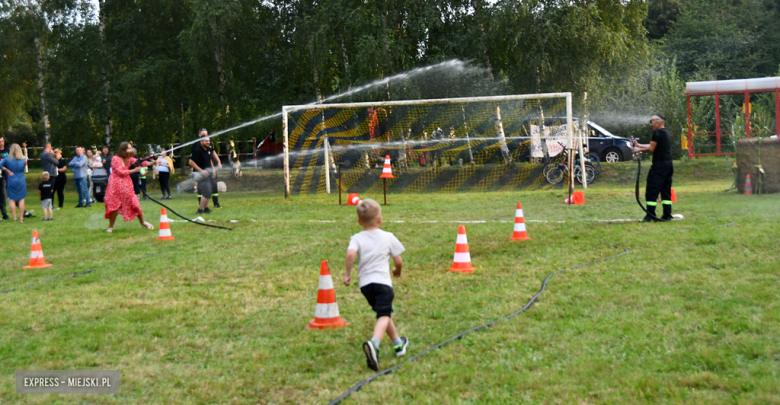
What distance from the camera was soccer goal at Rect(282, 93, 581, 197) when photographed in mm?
22656

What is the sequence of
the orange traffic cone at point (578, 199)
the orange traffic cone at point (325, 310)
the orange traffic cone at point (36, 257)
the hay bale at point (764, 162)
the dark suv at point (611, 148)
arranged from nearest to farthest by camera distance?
the orange traffic cone at point (325, 310) < the orange traffic cone at point (36, 257) < the orange traffic cone at point (578, 199) < the hay bale at point (764, 162) < the dark suv at point (611, 148)

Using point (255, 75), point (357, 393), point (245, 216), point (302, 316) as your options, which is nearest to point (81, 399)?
point (357, 393)

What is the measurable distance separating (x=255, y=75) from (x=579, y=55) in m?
12.9

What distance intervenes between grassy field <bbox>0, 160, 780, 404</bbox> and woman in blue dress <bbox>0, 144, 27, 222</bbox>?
175 inches

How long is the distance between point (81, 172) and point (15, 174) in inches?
173

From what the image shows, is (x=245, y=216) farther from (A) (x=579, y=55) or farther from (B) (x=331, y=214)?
(A) (x=579, y=55)

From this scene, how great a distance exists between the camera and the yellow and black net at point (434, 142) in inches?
893

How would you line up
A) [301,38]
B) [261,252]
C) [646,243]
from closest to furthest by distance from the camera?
1. [646,243]
2. [261,252]
3. [301,38]

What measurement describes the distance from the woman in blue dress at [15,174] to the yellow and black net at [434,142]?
923 cm

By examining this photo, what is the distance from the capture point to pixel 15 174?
47.4 feet

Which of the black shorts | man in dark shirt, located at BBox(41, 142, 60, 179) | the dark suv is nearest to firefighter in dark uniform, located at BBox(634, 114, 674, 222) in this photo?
the black shorts

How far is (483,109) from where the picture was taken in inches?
941

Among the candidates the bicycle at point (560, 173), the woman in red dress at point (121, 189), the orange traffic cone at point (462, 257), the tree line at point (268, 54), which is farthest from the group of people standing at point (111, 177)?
the bicycle at point (560, 173)

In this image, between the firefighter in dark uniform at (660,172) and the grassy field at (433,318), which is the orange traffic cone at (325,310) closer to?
the grassy field at (433,318)
